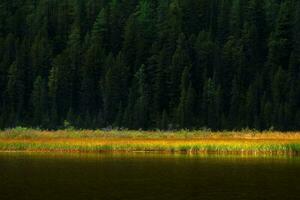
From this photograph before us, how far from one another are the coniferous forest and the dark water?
5362 cm

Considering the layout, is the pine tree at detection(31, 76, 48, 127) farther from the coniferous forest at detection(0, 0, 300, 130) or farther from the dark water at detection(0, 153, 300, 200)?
the dark water at detection(0, 153, 300, 200)

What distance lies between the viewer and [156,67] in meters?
117

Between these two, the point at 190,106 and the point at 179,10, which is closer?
the point at 190,106

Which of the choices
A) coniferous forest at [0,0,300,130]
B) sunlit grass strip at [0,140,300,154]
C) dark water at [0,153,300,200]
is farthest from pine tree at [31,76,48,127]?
dark water at [0,153,300,200]

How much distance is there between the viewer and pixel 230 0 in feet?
456

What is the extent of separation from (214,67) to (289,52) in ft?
48.0

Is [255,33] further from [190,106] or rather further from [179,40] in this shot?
[190,106]

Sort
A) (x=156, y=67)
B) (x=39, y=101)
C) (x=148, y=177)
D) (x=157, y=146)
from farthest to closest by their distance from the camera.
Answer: (x=156, y=67)
(x=39, y=101)
(x=157, y=146)
(x=148, y=177)

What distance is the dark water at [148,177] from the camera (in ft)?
104

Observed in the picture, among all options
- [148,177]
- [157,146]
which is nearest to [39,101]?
[157,146]

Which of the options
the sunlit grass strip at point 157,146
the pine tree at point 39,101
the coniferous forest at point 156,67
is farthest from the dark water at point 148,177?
the pine tree at point 39,101

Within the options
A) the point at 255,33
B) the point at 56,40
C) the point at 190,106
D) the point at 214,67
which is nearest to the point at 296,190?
the point at 190,106

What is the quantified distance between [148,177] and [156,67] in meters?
78.8

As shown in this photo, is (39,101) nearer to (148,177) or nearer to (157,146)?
(157,146)
